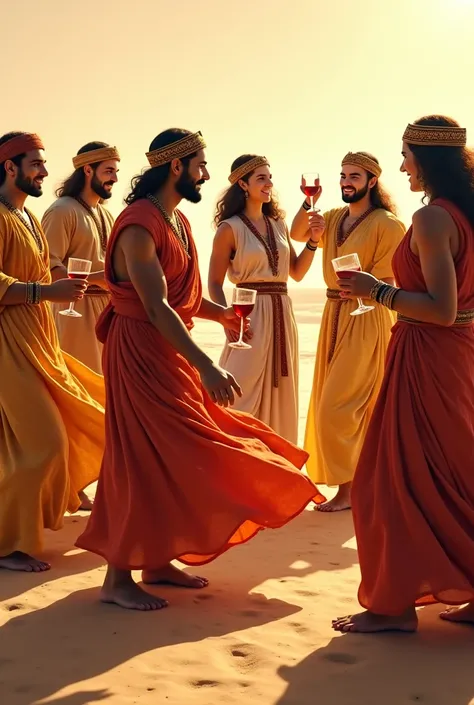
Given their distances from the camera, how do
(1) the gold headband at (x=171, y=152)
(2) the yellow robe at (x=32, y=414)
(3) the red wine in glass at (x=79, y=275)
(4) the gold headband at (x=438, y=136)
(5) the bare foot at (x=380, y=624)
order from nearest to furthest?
(5) the bare foot at (x=380, y=624) < (4) the gold headband at (x=438, y=136) < (1) the gold headband at (x=171, y=152) < (2) the yellow robe at (x=32, y=414) < (3) the red wine in glass at (x=79, y=275)

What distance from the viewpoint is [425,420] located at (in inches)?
197

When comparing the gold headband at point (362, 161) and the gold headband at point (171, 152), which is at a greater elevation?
the gold headband at point (362, 161)

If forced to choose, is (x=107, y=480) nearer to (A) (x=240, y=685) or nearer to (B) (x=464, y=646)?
(A) (x=240, y=685)

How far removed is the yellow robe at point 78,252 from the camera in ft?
28.1

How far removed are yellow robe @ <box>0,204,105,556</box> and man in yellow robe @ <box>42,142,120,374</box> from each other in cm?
171

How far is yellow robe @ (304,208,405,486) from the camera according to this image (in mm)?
8109

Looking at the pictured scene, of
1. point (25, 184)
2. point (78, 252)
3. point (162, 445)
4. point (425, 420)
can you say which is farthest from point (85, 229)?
point (425, 420)

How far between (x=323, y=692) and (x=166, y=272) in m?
2.34

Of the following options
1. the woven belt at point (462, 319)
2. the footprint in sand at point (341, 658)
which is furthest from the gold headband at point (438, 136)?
the footprint in sand at point (341, 658)

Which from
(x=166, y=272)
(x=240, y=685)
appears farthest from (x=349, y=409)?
(x=240, y=685)

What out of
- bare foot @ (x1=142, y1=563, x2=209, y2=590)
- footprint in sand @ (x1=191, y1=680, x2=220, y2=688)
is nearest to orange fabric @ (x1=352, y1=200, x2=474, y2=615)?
footprint in sand @ (x1=191, y1=680, x2=220, y2=688)

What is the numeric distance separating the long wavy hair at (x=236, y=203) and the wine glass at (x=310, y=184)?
330mm

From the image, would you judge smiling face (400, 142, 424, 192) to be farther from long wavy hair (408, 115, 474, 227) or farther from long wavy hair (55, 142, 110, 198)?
long wavy hair (55, 142, 110, 198)

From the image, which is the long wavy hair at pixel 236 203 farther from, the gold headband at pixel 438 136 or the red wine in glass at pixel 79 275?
the gold headband at pixel 438 136
